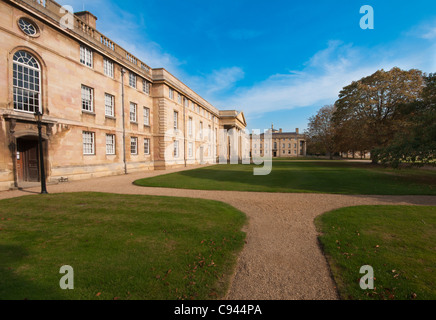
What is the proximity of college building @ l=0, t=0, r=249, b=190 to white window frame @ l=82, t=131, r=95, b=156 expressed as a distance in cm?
8

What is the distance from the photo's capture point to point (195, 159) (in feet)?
124

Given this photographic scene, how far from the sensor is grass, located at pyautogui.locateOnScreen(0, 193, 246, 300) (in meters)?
3.29

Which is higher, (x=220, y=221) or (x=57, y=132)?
(x=57, y=132)

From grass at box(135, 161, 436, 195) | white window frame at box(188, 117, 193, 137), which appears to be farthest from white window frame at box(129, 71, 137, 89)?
white window frame at box(188, 117, 193, 137)

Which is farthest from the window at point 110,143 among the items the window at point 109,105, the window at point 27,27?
the window at point 27,27

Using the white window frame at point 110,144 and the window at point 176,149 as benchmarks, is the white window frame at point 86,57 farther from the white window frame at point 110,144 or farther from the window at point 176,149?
the window at point 176,149

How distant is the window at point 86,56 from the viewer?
56.1 ft

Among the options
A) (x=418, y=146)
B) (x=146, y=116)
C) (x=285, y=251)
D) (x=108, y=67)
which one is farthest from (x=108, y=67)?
(x=418, y=146)

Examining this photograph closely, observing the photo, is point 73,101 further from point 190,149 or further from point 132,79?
point 190,149

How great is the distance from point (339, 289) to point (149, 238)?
13.7ft

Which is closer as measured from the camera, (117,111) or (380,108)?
(117,111)

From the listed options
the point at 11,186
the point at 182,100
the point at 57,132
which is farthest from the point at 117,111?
the point at 182,100
